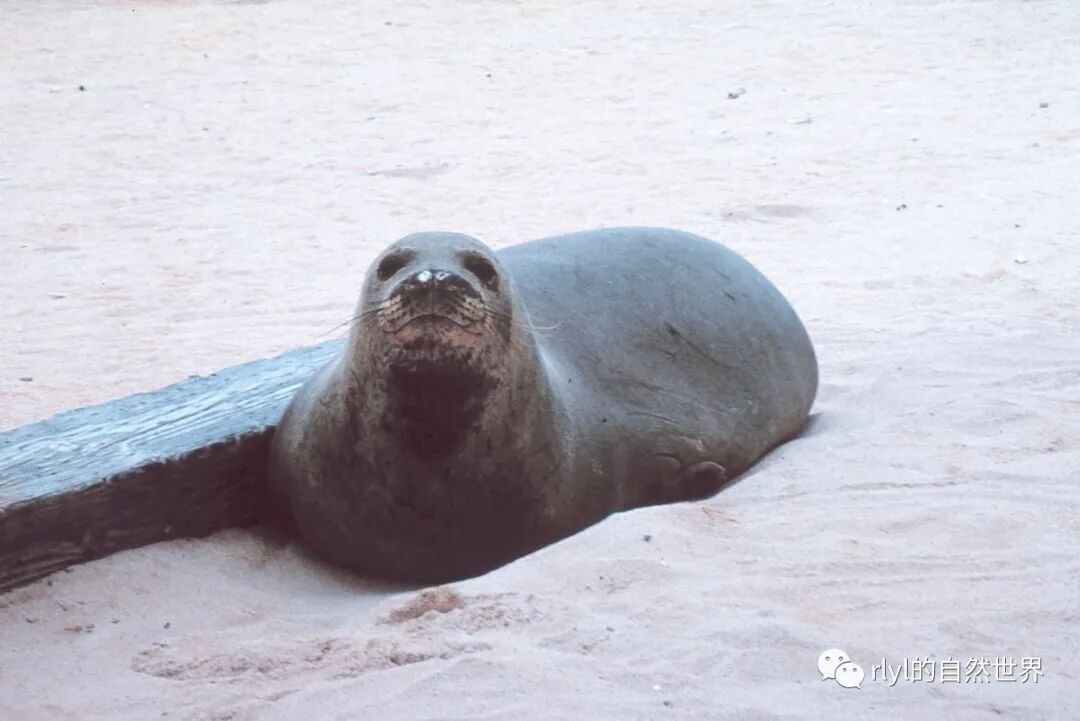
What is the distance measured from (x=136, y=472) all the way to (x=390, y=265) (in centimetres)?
83

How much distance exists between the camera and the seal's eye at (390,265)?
12.5 feet

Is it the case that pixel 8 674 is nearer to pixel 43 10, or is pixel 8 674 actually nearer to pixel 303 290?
pixel 303 290

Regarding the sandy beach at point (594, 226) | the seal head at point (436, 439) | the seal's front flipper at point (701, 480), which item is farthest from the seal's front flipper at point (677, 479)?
the seal head at point (436, 439)

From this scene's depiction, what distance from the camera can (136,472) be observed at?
3996 millimetres

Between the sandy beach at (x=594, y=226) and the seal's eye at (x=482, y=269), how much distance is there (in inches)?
26.0

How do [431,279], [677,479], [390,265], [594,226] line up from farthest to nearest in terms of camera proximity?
[594,226] → [677,479] → [390,265] → [431,279]

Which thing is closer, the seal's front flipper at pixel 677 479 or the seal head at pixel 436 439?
the seal head at pixel 436 439

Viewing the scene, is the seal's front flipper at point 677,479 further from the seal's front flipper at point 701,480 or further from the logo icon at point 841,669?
the logo icon at point 841,669

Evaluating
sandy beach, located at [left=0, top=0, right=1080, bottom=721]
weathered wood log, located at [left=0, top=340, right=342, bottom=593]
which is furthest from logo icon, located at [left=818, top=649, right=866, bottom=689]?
weathered wood log, located at [left=0, top=340, right=342, bottom=593]

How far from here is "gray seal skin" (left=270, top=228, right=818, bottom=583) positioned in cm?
378

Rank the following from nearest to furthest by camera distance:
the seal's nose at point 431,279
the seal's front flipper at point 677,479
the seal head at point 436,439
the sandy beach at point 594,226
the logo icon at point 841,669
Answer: the logo icon at point 841,669 < the sandy beach at point 594,226 < the seal's nose at point 431,279 < the seal head at point 436,439 < the seal's front flipper at point 677,479

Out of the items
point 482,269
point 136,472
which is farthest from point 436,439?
point 136,472

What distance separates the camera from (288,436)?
4.21 m

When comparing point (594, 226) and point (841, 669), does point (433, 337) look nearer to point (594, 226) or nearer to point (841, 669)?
point (841, 669)
